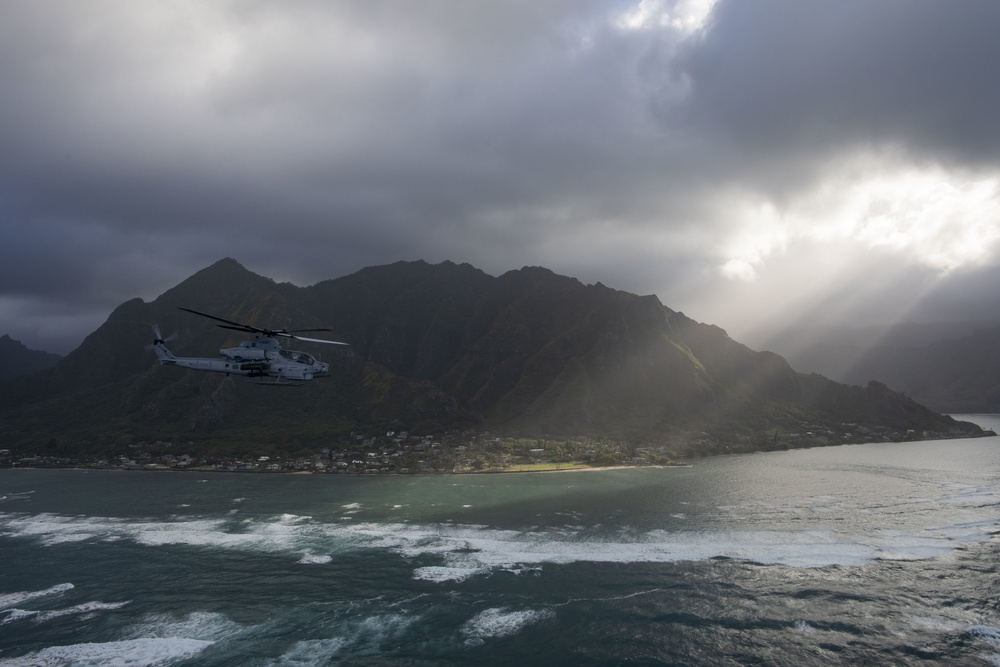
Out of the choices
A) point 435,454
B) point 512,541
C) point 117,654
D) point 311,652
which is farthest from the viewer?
point 435,454

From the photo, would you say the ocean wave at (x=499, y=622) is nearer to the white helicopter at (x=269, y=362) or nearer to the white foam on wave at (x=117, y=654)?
the white foam on wave at (x=117, y=654)

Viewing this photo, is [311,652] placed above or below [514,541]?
below

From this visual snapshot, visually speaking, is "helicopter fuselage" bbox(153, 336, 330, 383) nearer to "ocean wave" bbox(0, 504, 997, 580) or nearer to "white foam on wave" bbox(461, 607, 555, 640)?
"ocean wave" bbox(0, 504, 997, 580)

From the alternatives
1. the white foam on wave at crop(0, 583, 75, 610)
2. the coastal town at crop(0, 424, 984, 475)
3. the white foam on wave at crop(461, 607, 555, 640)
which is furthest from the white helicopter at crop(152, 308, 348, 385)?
the coastal town at crop(0, 424, 984, 475)

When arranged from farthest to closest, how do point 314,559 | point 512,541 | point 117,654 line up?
point 512,541 < point 314,559 < point 117,654

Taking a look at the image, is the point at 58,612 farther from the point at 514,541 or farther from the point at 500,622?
the point at 514,541

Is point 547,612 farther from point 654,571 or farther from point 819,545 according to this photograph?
point 819,545

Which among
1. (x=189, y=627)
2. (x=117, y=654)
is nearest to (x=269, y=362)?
(x=189, y=627)

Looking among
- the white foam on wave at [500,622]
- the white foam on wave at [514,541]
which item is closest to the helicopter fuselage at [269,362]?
the white foam on wave at [514,541]
